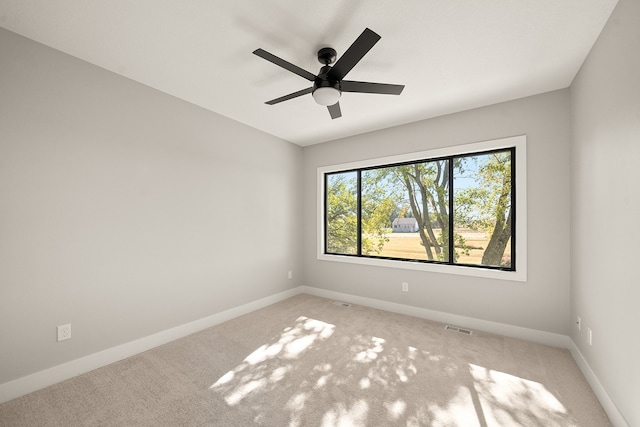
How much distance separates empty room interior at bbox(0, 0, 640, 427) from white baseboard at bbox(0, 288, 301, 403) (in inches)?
0.7

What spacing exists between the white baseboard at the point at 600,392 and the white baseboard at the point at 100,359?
11.2 feet

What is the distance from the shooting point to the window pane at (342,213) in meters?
4.33

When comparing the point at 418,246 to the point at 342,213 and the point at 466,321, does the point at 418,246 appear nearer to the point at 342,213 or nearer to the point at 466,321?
the point at 466,321

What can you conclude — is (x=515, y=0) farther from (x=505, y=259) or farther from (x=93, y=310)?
(x=93, y=310)

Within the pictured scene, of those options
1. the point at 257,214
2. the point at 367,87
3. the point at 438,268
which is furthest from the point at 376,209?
the point at 367,87

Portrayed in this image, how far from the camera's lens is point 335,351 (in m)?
2.56

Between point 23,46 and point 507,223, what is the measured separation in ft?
15.3

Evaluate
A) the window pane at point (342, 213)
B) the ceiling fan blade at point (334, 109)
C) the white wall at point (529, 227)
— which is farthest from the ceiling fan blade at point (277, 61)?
the window pane at point (342, 213)

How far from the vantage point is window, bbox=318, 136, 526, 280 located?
9.93 ft

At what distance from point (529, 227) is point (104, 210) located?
13.5ft

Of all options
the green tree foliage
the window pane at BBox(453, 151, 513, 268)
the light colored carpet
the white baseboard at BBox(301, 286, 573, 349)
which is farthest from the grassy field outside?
the light colored carpet

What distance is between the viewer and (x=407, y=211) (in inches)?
157

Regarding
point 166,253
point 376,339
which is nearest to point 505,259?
point 376,339

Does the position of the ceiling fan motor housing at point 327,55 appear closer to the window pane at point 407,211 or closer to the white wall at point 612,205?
the white wall at point 612,205
